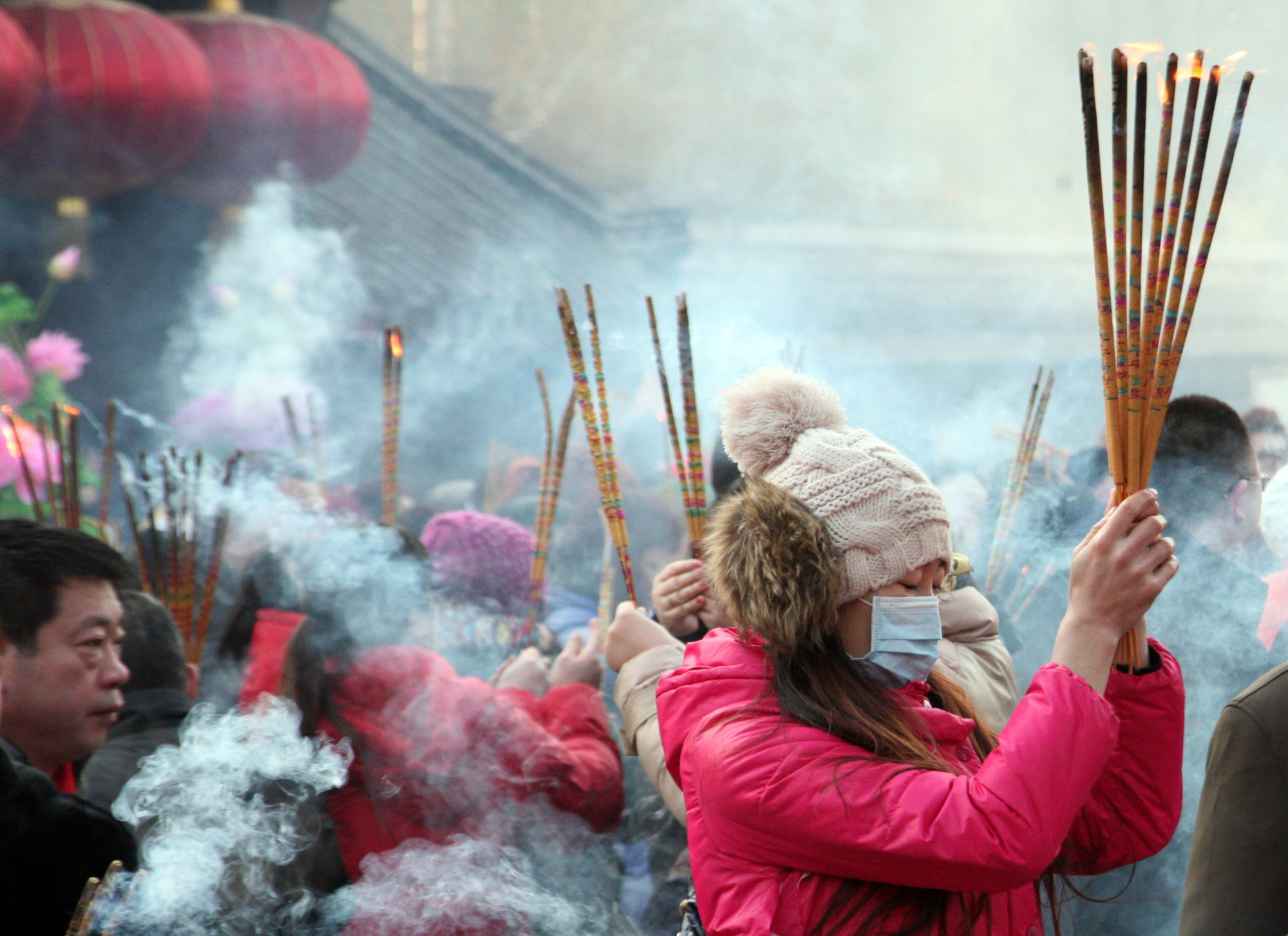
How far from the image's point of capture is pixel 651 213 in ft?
24.9

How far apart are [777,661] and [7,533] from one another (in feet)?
3.74

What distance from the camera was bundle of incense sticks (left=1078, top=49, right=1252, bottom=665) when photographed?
1.03 meters

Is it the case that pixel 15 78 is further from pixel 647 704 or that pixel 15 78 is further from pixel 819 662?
pixel 819 662

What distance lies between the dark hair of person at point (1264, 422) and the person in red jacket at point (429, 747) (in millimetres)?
1631

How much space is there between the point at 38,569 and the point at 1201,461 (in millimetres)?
1762

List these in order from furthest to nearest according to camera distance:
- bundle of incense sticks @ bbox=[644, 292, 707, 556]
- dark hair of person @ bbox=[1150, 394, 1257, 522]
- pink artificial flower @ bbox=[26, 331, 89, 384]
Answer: pink artificial flower @ bbox=[26, 331, 89, 384]
dark hair of person @ bbox=[1150, 394, 1257, 522]
bundle of incense sticks @ bbox=[644, 292, 707, 556]

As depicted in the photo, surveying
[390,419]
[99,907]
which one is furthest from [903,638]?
[390,419]

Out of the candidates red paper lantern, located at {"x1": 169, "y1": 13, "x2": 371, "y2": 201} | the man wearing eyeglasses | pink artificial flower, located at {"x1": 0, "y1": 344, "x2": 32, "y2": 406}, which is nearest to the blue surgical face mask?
the man wearing eyeglasses

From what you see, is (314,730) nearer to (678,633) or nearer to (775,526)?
(678,633)

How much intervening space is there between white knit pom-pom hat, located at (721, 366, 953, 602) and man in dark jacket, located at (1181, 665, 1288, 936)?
31 cm

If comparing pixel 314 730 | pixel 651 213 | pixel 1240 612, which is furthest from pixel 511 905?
pixel 651 213

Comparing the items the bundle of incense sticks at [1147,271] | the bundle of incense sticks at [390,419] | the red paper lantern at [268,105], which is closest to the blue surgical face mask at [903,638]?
the bundle of incense sticks at [1147,271]

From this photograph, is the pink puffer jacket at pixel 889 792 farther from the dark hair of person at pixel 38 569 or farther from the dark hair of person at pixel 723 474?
the dark hair of person at pixel 38 569

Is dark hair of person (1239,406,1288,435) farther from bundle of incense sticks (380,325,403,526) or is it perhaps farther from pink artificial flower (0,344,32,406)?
pink artificial flower (0,344,32,406)
